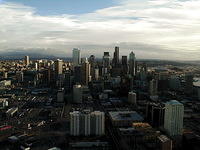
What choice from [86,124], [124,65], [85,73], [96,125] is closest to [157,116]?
[96,125]

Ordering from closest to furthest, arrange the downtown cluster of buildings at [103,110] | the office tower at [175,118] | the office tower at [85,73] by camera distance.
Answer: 1. the downtown cluster of buildings at [103,110]
2. the office tower at [175,118]
3. the office tower at [85,73]

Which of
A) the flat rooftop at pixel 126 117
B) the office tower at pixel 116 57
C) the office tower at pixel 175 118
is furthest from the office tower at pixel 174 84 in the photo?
the office tower at pixel 175 118

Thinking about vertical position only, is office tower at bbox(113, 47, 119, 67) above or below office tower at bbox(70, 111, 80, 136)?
above

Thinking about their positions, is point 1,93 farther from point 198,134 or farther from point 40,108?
point 198,134

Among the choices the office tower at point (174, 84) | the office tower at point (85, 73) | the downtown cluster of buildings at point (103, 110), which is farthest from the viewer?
the office tower at point (85, 73)

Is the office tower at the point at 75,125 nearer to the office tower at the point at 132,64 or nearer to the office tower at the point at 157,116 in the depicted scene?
the office tower at the point at 157,116

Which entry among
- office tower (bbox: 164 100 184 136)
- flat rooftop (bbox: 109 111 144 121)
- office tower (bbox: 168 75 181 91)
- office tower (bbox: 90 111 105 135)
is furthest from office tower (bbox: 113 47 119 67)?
office tower (bbox: 164 100 184 136)

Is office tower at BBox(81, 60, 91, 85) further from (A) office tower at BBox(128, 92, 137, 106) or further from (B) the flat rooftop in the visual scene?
(B) the flat rooftop

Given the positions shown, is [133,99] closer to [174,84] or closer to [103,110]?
[103,110]
